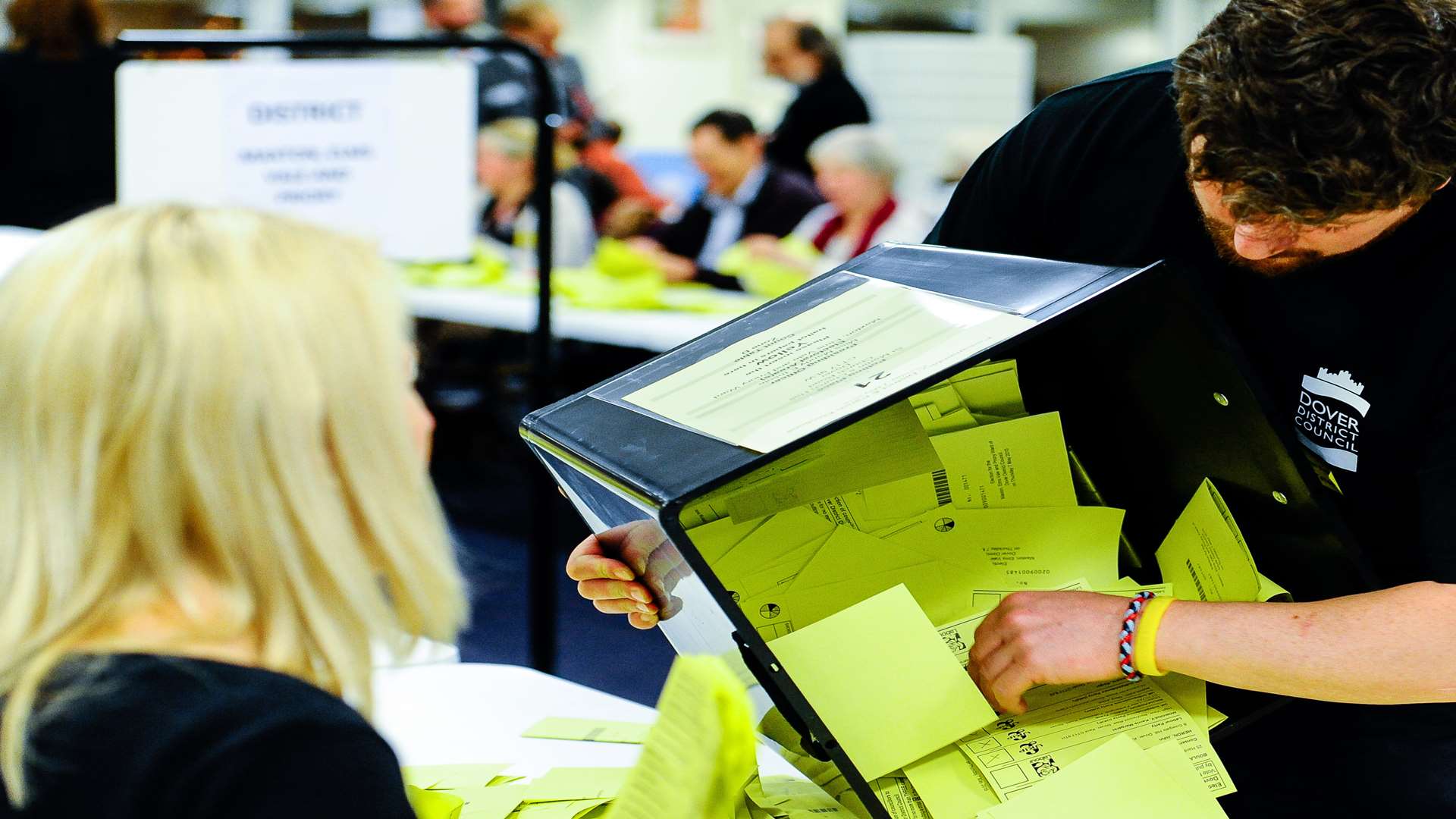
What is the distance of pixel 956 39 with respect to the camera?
22.4 feet

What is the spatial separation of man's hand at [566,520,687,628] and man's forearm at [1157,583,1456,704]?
1.11 feet

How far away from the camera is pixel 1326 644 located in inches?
34.3

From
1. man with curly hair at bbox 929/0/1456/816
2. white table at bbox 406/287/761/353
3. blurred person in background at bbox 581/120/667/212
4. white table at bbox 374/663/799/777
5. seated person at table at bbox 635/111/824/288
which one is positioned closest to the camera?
man with curly hair at bbox 929/0/1456/816

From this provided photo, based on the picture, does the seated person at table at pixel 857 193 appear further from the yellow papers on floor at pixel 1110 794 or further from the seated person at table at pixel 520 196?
the yellow papers on floor at pixel 1110 794

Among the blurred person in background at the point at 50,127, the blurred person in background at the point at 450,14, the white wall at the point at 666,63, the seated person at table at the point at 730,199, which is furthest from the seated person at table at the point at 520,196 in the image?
the white wall at the point at 666,63

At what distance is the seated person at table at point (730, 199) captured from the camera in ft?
13.5

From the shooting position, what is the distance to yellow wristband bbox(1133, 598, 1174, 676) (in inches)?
34.4

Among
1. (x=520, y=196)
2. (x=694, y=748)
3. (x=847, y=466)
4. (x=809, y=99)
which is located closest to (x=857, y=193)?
(x=809, y=99)

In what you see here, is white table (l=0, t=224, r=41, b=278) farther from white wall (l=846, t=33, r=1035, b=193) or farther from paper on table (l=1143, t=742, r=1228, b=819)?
white wall (l=846, t=33, r=1035, b=193)

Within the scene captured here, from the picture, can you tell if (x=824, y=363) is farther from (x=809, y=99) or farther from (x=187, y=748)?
(x=809, y=99)

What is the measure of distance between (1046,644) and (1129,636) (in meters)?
0.06

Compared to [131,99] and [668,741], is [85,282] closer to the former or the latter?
[668,741]

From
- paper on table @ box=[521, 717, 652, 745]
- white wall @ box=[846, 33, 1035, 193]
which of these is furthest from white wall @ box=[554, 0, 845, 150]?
paper on table @ box=[521, 717, 652, 745]

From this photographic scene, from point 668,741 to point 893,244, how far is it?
464 mm
